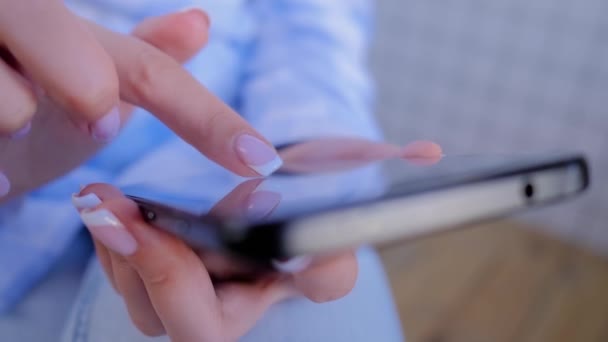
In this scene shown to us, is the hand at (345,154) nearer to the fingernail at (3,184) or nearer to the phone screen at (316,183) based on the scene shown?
the phone screen at (316,183)

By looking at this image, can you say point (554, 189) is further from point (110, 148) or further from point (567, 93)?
point (567, 93)

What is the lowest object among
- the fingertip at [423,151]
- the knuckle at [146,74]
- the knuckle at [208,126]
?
the fingertip at [423,151]

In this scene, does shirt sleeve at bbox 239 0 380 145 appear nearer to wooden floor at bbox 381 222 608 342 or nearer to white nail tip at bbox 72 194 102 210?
white nail tip at bbox 72 194 102 210

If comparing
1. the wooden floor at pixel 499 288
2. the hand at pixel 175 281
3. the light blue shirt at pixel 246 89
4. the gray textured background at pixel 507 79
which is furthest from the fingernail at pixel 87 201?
the gray textured background at pixel 507 79

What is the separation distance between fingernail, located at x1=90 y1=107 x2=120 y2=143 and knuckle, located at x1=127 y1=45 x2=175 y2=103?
1cm

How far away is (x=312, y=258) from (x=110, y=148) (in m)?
0.23

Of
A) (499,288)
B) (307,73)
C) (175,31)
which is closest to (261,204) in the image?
(175,31)

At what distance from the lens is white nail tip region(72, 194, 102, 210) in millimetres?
215

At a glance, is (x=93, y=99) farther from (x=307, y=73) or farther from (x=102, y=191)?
(x=307, y=73)

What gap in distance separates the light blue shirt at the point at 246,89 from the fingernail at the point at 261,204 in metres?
0.13

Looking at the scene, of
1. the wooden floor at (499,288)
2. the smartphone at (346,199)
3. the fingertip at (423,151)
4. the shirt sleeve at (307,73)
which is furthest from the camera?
the wooden floor at (499,288)

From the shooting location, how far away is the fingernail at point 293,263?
16cm

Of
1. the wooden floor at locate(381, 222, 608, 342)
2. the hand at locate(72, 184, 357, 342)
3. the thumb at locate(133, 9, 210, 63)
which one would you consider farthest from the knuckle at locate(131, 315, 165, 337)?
the wooden floor at locate(381, 222, 608, 342)

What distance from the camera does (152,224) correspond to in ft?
0.69
